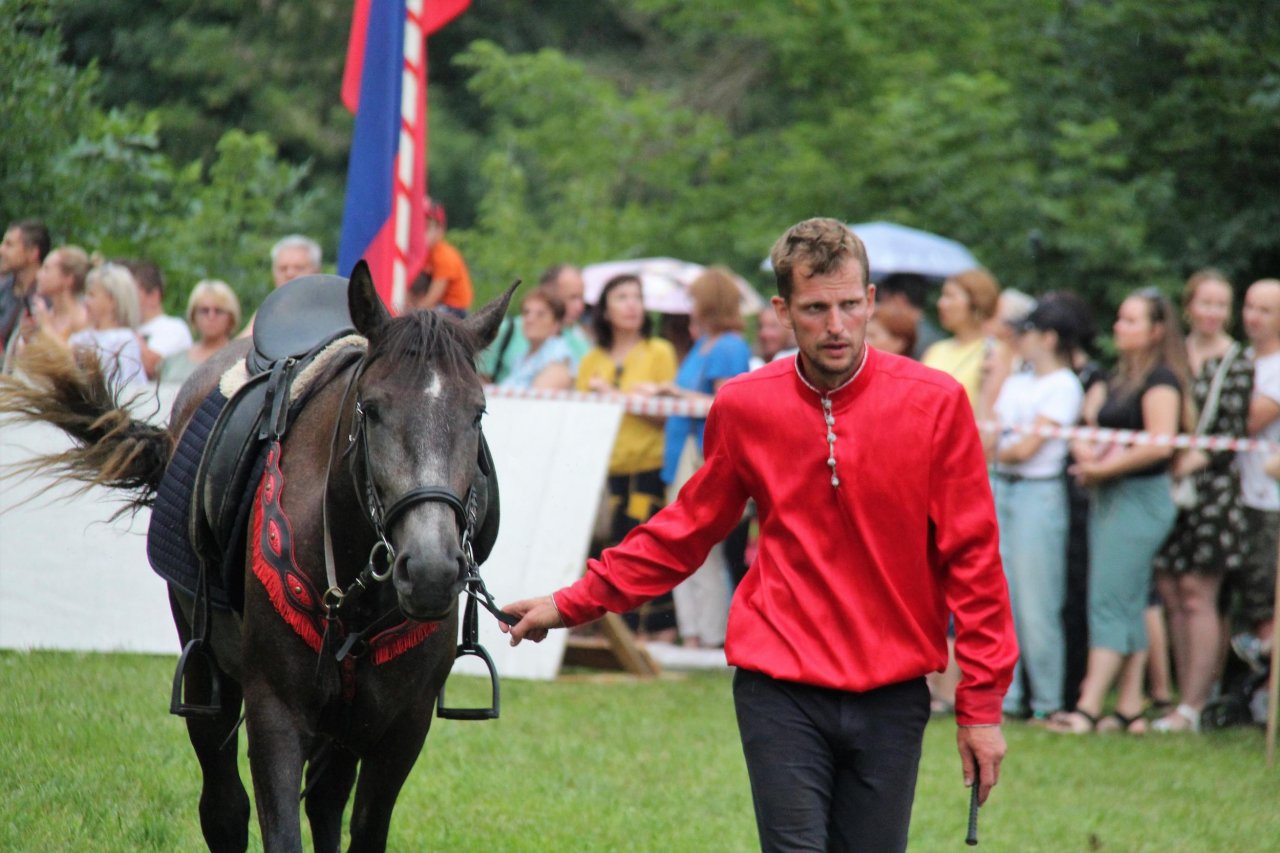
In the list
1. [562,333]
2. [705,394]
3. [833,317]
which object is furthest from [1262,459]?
[833,317]

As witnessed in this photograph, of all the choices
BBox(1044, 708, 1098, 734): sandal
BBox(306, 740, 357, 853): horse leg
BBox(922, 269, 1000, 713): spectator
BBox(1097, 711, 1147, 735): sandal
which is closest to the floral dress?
BBox(1097, 711, 1147, 735): sandal

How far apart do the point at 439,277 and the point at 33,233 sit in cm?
299

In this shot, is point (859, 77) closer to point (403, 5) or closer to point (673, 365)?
point (673, 365)

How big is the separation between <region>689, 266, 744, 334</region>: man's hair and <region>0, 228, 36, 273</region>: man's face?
13.2ft

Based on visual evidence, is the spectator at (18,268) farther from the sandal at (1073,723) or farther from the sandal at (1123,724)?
the sandal at (1123,724)

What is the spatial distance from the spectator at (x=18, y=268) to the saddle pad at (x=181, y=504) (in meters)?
3.66

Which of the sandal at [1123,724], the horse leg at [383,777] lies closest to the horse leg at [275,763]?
the horse leg at [383,777]

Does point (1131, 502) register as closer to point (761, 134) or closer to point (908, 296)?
point (908, 296)

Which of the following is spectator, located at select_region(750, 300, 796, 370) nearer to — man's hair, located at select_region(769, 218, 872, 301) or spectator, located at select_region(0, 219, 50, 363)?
spectator, located at select_region(0, 219, 50, 363)

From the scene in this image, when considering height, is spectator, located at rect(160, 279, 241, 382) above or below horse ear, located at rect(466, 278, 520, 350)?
below

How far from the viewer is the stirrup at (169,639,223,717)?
16.0ft

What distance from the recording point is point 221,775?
17.8 ft

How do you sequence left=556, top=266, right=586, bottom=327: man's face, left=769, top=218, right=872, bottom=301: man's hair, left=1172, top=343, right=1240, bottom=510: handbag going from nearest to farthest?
left=769, top=218, right=872, bottom=301: man's hair
left=1172, top=343, right=1240, bottom=510: handbag
left=556, top=266, right=586, bottom=327: man's face

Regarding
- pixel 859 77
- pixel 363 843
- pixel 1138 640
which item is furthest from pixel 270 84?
pixel 363 843
